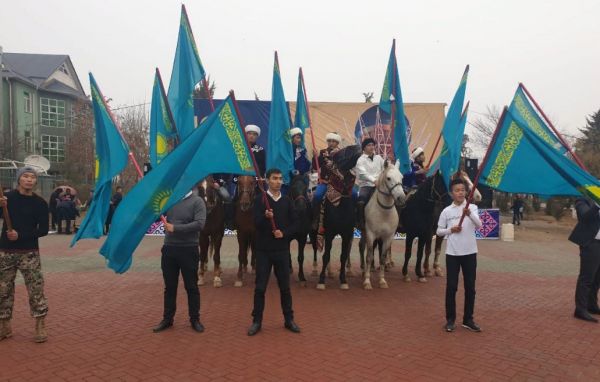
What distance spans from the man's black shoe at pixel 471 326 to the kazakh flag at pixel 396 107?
3.85m

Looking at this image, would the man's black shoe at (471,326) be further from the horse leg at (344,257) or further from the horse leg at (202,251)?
the horse leg at (202,251)

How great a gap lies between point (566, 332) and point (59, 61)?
49454 mm

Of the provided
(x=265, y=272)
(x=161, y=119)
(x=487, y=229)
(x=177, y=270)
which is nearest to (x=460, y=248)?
(x=265, y=272)

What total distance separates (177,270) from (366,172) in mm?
4351

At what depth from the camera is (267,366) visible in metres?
4.82

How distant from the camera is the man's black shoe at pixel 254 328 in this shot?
5828mm

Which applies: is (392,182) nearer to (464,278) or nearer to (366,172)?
(366,172)

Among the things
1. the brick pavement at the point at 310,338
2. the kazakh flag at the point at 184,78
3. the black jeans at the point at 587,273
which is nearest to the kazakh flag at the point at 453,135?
the brick pavement at the point at 310,338

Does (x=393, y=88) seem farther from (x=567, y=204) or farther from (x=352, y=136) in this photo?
(x=567, y=204)

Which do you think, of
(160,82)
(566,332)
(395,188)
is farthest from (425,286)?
(160,82)

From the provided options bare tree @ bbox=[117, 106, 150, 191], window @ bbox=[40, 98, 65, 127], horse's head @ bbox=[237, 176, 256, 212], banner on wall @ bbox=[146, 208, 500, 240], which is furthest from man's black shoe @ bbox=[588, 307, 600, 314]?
window @ bbox=[40, 98, 65, 127]

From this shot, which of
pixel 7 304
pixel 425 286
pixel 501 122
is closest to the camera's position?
pixel 7 304

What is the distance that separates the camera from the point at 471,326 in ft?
20.4

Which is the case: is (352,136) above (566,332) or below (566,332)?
above
